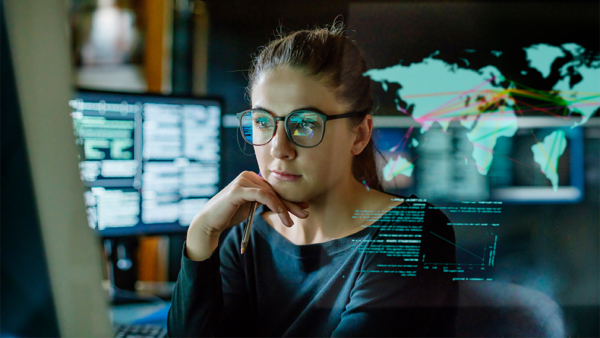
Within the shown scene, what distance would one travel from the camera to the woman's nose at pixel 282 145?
2.31 feet

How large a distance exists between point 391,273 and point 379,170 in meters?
0.23

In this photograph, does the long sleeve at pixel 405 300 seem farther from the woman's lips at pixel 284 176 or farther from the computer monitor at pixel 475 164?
the woman's lips at pixel 284 176

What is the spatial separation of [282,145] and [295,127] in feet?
0.15

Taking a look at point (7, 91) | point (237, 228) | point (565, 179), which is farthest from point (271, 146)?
point (565, 179)

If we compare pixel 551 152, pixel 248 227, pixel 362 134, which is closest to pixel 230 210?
pixel 248 227

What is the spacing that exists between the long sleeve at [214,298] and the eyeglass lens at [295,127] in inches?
8.9

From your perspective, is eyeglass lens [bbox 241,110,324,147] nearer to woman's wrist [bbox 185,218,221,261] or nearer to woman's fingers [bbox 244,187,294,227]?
woman's fingers [bbox 244,187,294,227]

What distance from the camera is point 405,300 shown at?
77 centimetres

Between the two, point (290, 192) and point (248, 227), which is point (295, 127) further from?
point (248, 227)

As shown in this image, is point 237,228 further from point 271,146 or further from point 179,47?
point 179,47

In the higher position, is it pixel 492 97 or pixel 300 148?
pixel 492 97

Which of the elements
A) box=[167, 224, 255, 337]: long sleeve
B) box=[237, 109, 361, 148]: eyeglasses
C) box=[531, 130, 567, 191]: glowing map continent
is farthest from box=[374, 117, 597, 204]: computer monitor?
box=[167, 224, 255, 337]: long sleeve

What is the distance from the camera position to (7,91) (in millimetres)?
656

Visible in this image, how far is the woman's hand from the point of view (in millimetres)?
732
